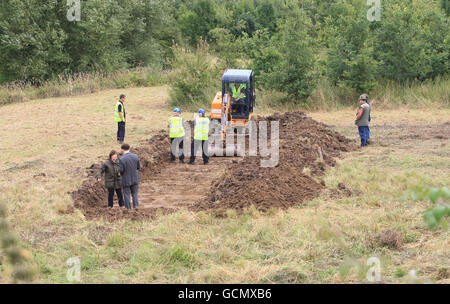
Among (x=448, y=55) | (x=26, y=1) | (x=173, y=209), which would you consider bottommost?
(x=173, y=209)

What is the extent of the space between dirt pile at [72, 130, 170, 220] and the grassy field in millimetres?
322

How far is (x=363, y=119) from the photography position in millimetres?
16109

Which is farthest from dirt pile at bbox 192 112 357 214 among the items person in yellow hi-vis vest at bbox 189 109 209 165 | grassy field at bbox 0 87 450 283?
person in yellow hi-vis vest at bbox 189 109 209 165

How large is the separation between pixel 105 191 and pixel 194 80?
1391cm

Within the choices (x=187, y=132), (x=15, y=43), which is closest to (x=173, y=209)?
(x=187, y=132)

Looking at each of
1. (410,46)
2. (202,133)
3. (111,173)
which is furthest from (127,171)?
(410,46)

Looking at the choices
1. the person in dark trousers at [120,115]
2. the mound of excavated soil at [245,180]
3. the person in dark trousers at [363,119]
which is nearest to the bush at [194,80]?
the person in dark trousers at [120,115]

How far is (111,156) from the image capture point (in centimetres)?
1045

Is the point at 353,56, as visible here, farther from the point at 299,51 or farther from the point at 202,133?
the point at 202,133

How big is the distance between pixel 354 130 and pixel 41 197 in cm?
1232

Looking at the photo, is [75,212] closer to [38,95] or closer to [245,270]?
[245,270]

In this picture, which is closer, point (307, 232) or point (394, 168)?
point (307, 232)

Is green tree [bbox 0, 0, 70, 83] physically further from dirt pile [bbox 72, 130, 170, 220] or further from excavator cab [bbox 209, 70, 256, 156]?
excavator cab [bbox 209, 70, 256, 156]

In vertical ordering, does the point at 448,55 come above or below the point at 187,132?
above
